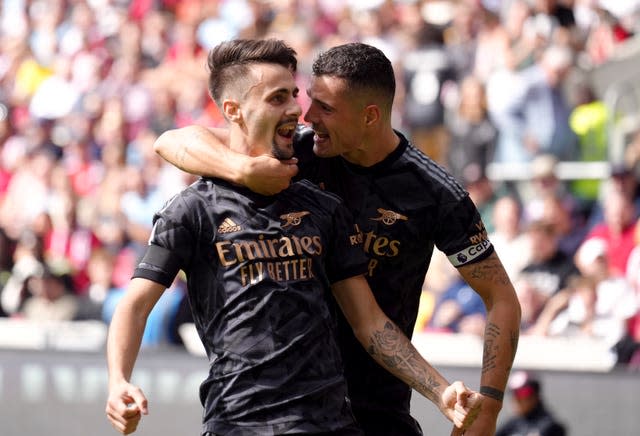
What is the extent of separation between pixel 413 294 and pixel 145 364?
456 cm

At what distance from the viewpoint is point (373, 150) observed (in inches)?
196

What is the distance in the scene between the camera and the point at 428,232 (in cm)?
498

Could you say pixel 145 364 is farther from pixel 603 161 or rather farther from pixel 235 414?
pixel 235 414

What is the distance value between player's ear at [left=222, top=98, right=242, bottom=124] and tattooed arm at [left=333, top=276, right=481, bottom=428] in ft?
2.18

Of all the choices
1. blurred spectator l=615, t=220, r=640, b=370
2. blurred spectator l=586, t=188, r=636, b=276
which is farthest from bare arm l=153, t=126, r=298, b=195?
blurred spectator l=586, t=188, r=636, b=276

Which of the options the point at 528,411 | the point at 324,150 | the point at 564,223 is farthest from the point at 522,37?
the point at 324,150

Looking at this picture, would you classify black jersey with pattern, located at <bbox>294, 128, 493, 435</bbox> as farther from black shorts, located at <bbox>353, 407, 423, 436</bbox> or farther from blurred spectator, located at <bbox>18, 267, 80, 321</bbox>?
blurred spectator, located at <bbox>18, 267, 80, 321</bbox>

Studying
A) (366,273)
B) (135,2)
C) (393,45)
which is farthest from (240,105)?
(135,2)

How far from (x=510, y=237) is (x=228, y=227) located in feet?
18.9

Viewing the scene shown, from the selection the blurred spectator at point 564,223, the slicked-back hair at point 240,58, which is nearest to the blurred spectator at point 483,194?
the blurred spectator at point 564,223

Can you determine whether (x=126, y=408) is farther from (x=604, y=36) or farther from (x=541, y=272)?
(x=604, y=36)

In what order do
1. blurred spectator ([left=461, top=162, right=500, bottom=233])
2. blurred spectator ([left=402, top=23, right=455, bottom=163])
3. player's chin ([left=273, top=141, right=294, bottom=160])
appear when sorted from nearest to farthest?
player's chin ([left=273, top=141, right=294, bottom=160]) < blurred spectator ([left=461, top=162, right=500, bottom=233]) < blurred spectator ([left=402, top=23, right=455, bottom=163])

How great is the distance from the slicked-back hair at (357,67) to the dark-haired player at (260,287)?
0.39 metres

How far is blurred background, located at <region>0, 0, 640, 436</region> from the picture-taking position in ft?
29.5
